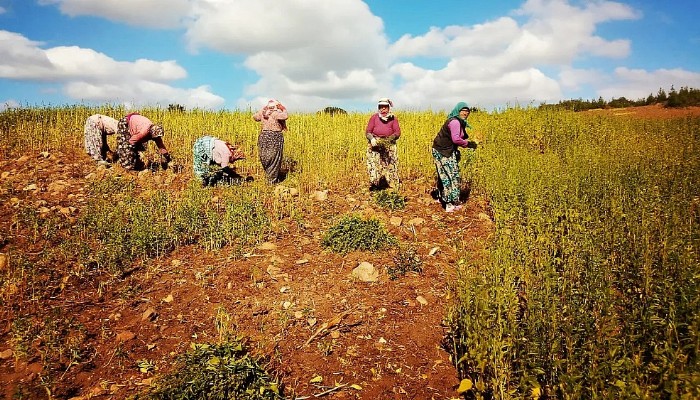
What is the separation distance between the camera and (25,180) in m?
7.80

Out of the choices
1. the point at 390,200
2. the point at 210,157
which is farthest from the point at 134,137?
the point at 390,200

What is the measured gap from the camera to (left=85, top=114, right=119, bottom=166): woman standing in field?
8719 mm

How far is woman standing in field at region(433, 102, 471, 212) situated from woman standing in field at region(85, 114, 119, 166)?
7010 millimetres

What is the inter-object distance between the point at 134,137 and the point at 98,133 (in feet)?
3.89

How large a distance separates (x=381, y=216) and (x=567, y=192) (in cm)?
302

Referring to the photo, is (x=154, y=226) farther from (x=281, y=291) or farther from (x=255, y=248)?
(x=281, y=291)

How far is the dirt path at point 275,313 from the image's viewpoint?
3217mm

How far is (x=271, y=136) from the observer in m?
7.96

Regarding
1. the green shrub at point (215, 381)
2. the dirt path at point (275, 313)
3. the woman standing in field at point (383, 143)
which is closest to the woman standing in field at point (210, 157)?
the dirt path at point (275, 313)

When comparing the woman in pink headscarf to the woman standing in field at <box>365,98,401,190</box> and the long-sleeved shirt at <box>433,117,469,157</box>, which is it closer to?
the woman standing in field at <box>365,98,401,190</box>

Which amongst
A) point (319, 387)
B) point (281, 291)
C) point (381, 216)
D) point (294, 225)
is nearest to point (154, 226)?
point (294, 225)

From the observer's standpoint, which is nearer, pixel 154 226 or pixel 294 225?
pixel 154 226

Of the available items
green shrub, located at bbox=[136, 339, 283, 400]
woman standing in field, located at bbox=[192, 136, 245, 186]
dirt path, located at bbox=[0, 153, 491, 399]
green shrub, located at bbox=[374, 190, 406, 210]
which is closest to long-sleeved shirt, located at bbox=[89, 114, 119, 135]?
woman standing in field, located at bbox=[192, 136, 245, 186]

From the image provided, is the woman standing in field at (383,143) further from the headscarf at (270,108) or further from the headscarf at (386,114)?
the headscarf at (270,108)
